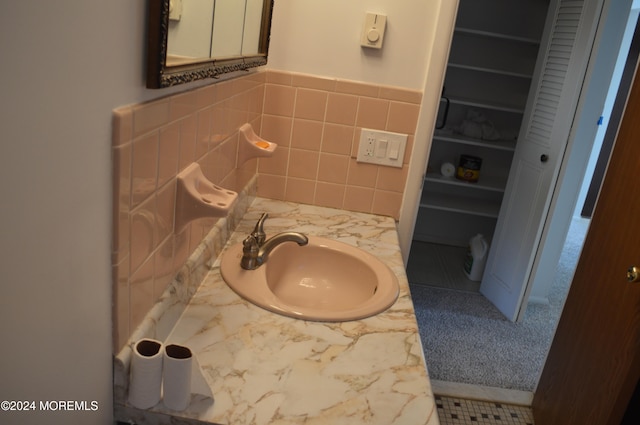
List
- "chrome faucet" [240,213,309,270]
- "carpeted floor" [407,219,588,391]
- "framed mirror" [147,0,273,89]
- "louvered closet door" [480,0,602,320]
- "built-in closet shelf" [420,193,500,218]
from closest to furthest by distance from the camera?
"framed mirror" [147,0,273,89] → "chrome faucet" [240,213,309,270] → "carpeted floor" [407,219,588,391] → "louvered closet door" [480,0,602,320] → "built-in closet shelf" [420,193,500,218]

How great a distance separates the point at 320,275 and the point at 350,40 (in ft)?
2.53

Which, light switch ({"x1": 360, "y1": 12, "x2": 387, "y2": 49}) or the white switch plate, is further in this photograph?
the white switch plate

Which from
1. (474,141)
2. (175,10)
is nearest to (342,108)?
(175,10)

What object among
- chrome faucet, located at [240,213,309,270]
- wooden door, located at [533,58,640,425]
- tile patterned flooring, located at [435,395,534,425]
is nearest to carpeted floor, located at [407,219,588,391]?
tile patterned flooring, located at [435,395,534,425]

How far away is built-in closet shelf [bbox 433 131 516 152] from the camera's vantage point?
11.1 ft

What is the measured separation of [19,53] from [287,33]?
1267 mm

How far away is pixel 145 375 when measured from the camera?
77 cm

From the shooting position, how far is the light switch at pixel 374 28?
1587mm

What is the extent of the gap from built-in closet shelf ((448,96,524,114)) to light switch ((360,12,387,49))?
6.19 ft

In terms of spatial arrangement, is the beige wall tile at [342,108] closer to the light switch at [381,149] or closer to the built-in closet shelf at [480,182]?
the light switch at [381,149]

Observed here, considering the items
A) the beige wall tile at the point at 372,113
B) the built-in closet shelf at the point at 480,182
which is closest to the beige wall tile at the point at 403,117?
the beige wall tile at the point at 372,113

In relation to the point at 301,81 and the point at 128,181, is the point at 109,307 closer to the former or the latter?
the point at 128,181

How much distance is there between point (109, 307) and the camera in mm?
735

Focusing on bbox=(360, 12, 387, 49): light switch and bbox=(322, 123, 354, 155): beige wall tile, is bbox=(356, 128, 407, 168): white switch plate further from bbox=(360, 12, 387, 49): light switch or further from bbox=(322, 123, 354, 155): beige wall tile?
bbox=(360, 12, 387, 49): light switch
